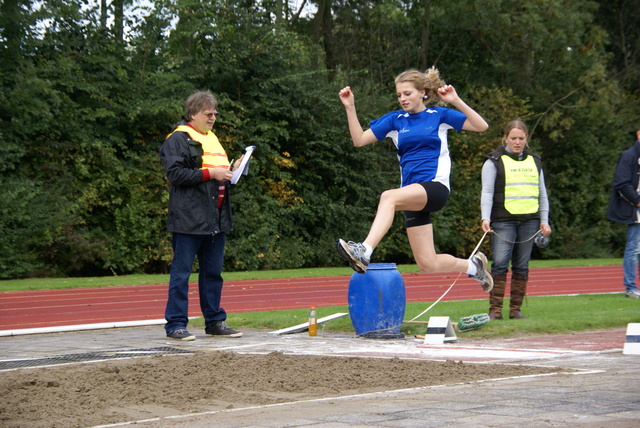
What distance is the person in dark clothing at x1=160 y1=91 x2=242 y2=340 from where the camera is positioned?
27.4ft

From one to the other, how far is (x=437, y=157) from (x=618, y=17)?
31686 mm

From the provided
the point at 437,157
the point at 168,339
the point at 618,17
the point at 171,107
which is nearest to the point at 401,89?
the point at 437,157

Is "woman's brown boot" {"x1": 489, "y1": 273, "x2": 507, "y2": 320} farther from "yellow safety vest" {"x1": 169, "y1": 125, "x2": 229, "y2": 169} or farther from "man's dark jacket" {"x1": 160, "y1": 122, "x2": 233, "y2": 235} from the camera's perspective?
"yellow safety vest" {"x1": 169, "y1": 125, "x2": 229, "y2": 169}

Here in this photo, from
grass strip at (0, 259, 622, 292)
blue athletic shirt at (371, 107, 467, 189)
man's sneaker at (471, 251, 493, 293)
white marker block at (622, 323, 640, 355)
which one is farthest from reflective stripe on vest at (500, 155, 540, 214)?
Answer: grass strip at (0, 259, 622, 292)

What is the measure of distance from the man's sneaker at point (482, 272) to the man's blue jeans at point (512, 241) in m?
0.69

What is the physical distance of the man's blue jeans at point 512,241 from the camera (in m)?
9.26

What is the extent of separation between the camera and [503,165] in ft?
30.6

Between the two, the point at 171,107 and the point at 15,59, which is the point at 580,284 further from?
the point at 15,59

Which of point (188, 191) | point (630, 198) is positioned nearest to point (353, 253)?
point (188, 191)

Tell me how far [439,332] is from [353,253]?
61.9 inches

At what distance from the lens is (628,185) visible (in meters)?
11.9

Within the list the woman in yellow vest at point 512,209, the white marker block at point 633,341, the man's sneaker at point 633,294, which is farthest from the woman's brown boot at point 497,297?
the man's sneaker at point 633,294

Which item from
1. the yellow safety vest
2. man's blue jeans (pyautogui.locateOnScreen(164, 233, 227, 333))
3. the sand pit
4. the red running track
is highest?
the yellow safety vest

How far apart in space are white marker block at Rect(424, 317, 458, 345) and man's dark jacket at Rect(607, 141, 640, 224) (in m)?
5.08
